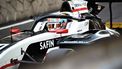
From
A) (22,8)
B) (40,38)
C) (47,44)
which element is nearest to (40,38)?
(40,38)

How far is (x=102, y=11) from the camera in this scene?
774 cm

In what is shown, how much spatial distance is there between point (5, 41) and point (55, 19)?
898 millimetres

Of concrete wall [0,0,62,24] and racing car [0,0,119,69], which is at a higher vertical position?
racing car [0,0,119,69]

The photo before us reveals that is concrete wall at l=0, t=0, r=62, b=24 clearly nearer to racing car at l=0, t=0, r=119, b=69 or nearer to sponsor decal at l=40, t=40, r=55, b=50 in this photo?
racing car at l=0, t=0, r=119, b=69

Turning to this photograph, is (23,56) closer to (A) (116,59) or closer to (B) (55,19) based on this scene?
(B) (55,19)

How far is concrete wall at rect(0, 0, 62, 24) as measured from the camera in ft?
49.0

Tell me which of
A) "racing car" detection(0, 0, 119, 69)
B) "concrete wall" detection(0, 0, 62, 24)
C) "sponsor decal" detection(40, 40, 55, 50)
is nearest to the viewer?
"racing car" detection(0, 0, 119, 69)

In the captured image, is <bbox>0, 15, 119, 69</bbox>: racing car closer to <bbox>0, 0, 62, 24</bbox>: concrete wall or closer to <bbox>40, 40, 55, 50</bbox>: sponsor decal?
<bbox>40, 40, 55, 50</bbox>: sponsor decal

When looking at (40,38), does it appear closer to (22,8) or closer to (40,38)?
(40,38)

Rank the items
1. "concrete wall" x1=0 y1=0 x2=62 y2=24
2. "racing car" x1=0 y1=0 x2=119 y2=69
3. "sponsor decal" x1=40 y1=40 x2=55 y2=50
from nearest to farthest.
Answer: "racing car" x1=0 y1=0 x2=119 y2=69 < "sponsor decal" x1=40 y1=40 x2=55 y2=50 < "concrete wall" x1=0 y1=0 x2=62 y2=24

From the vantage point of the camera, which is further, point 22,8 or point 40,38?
point 22,8

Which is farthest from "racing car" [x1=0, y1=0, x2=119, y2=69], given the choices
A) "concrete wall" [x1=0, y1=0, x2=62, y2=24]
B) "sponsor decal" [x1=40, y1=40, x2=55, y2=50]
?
"concrete wall" [x1=0, y1=0, x2=62, y2=24]

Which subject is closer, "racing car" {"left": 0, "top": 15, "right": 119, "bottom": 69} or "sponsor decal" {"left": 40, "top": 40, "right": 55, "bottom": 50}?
"racing car" {"left": 0, "top": 15, "right": 119, "bottom": 69}

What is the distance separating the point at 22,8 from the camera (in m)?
15.9
